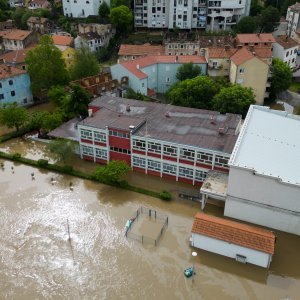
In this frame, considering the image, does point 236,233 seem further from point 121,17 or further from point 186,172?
point 121,17

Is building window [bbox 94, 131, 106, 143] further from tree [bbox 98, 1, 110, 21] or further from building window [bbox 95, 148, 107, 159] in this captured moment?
tree [bbox 98, 1, 110, 21]

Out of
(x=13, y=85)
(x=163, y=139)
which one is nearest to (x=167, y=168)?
(x=163, y=139)

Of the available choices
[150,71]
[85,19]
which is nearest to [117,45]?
[85,19]

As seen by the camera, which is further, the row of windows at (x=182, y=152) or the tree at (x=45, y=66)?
the tree at (x=45, y=66)

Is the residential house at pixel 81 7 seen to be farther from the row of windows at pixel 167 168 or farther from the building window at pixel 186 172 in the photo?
Result: the building window at pixel 186 172

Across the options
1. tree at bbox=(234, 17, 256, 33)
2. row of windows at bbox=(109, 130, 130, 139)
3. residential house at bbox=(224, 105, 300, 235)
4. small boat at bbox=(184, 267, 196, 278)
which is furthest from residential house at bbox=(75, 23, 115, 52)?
small boat at bbox=(184, 267, 196, 278)

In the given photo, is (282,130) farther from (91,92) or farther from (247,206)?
(91,92)

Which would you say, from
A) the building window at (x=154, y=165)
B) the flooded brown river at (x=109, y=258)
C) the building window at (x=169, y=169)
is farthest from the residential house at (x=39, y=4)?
the building window at (x=169, y=169)
